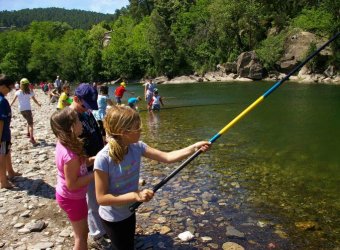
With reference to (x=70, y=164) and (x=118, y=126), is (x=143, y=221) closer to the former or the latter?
(x=70, y=164)

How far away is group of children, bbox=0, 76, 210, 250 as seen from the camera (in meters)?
3.42

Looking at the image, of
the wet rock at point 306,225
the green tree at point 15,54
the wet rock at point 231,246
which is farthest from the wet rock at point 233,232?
the green tree at point 15,54

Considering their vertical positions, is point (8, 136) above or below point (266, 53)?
below

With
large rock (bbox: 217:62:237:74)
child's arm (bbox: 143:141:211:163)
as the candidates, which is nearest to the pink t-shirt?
child's arm (bbox: 143:141:211:163)

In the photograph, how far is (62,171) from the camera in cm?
418

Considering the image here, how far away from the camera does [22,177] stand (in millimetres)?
8953

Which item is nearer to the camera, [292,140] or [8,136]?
[8,136]

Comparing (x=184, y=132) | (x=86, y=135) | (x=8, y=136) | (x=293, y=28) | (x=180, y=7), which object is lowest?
(x=184, y=132)

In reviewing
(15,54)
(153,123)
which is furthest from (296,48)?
(15,54)

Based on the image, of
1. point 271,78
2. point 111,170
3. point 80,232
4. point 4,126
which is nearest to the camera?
point 111,170

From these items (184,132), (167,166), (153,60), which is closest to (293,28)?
(153,60)

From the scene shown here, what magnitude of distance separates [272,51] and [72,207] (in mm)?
56926

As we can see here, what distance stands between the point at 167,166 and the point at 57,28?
155926 mm

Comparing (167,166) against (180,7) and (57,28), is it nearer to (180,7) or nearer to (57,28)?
(180,7)
